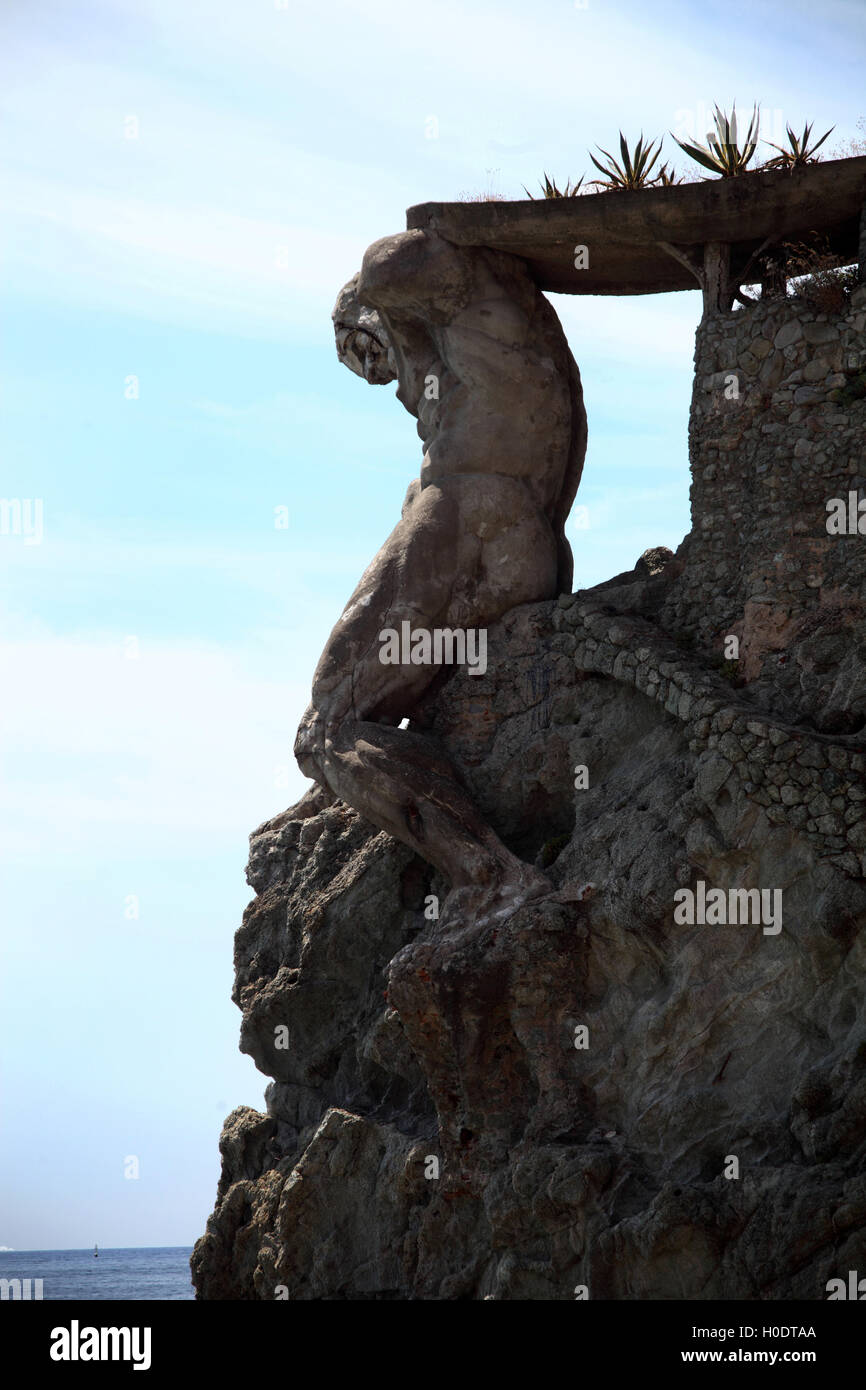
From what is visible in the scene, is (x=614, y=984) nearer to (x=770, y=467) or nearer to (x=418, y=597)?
(x=418, y=597)

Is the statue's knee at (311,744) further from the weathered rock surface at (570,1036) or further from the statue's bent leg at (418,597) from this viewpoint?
the weathered rock surface at (570,1036)

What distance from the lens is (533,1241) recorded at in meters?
13.8

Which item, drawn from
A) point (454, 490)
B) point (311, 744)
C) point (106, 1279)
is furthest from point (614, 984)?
point (106, 1279)

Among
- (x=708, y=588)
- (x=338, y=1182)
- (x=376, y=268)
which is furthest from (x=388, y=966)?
(x=376, y=268)

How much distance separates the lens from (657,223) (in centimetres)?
1620

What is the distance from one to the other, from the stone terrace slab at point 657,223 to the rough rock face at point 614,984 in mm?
1012

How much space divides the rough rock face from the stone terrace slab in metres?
1.01

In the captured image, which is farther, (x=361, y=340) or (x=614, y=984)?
(x=361, y=340)

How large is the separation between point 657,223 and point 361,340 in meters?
3.83

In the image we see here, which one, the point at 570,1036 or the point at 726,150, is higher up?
the point at 726,150

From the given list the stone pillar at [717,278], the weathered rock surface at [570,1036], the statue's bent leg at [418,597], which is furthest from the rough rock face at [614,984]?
the stone pillar at [717,278]

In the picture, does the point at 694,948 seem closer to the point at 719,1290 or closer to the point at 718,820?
the point at 718,820

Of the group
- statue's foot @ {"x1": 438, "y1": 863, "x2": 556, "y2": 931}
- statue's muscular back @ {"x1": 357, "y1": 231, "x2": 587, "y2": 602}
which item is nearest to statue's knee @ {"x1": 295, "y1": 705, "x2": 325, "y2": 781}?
statue's foot @ {"x1": 438, "y1": 863, "x2": 556, "y2": 931}
